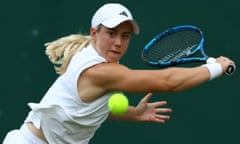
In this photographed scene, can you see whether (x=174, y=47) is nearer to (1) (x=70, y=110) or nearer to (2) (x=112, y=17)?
(2) (x=112, y=17)

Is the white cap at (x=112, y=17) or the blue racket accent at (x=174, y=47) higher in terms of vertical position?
the white cap at (x=112, y=17)

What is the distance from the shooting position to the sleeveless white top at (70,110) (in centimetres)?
436

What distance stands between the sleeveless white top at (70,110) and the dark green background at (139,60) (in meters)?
1.54

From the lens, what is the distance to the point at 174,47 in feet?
16.3

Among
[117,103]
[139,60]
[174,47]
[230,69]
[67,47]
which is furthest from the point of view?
[139,60]

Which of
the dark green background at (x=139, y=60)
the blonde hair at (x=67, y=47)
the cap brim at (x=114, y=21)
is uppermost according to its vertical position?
the cap brim at (x=114, y=21)

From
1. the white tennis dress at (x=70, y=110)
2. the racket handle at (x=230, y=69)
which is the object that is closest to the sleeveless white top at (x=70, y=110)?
the white tennis dress at (x=70, y=110)

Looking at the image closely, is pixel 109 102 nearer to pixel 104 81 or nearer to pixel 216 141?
pixel 104 81

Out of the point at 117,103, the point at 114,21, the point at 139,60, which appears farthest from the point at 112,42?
the point at 139,60

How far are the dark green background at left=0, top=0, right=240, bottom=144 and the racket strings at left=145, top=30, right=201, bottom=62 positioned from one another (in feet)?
3.10

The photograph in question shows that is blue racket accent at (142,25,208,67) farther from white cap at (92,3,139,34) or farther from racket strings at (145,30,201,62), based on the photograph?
white cap at (92,3,139,34)

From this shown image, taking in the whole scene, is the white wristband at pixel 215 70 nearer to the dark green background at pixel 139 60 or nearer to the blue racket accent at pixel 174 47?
the blue racket accent at pixel 174 47

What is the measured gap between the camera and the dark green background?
6.00 m

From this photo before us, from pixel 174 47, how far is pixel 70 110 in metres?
0.89
